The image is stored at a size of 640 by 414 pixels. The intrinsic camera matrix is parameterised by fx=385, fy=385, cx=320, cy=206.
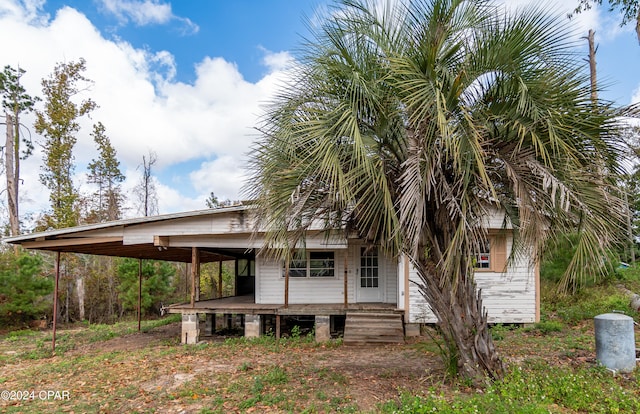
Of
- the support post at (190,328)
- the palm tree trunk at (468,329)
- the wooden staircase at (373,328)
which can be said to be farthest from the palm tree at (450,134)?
the support post at (190,328)

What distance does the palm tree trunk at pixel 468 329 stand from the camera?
487cm

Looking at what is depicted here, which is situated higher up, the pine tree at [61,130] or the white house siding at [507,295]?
the pine tree at [61,130]

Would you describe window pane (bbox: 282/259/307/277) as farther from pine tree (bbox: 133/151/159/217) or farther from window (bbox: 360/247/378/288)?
pine tree (bbox: 133/151/159/217)

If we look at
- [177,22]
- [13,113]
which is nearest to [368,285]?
[177,22]

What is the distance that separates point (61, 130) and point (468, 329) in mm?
18353

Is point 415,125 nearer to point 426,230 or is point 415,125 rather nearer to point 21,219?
point 426,230

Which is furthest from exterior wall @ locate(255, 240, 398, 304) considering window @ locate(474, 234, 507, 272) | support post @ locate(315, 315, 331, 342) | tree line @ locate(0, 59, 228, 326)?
tree line @ locate(0, 59, 228, 326)

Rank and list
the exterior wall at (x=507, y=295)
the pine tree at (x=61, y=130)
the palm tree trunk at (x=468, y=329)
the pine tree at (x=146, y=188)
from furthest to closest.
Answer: the pine tree at (x=146, y=188)
the pine tree at (x=61, y=130)
the exterior wall at (x=507, y=295)
the palm tree trunk at (x=468, y=329)

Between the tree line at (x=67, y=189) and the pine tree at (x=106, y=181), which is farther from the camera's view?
the pine tree at (x=106, y=181)

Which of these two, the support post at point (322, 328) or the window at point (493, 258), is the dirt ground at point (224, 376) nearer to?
the support post at point (322, 328)

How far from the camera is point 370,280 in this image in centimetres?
1096

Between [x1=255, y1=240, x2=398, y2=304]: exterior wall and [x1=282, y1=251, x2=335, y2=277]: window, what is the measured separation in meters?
0.12

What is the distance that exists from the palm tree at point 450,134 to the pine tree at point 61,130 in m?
15.4

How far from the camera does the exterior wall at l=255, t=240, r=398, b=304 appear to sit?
10.7 metres
